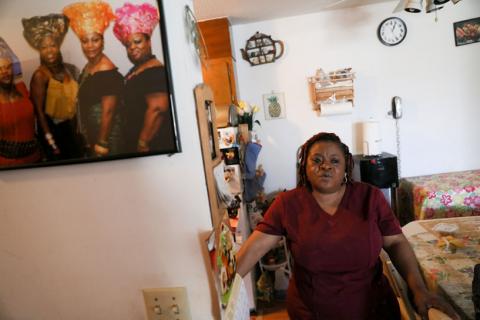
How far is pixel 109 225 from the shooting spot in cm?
67

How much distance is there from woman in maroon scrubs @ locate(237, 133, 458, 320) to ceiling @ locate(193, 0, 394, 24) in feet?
6.06

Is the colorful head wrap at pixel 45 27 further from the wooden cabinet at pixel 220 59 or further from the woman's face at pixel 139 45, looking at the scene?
the wooden cabinet at pixel 220 59

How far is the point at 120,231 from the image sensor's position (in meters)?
0.67

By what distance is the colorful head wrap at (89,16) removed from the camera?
59 centimetres

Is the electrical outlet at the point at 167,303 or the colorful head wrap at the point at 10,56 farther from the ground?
the colorful head wrap at the point at 10,56

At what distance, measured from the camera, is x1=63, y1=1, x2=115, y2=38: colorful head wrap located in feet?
1.92

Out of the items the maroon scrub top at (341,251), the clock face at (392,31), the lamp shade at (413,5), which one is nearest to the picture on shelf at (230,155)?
the maroon scrub top at (341,251)

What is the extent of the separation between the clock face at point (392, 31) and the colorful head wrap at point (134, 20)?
2.92 metres

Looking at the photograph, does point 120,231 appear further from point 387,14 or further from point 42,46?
point 387,14

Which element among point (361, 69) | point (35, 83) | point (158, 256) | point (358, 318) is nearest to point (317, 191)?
point (358, 318)

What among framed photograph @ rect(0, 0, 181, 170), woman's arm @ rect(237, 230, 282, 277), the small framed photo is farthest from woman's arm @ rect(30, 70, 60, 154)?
the small framed photo

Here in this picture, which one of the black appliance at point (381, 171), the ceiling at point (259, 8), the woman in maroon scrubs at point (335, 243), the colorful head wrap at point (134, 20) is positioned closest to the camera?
the colorful head wrap at point (134, 20)

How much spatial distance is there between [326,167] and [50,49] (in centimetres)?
90

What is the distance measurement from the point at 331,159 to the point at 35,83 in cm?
94
